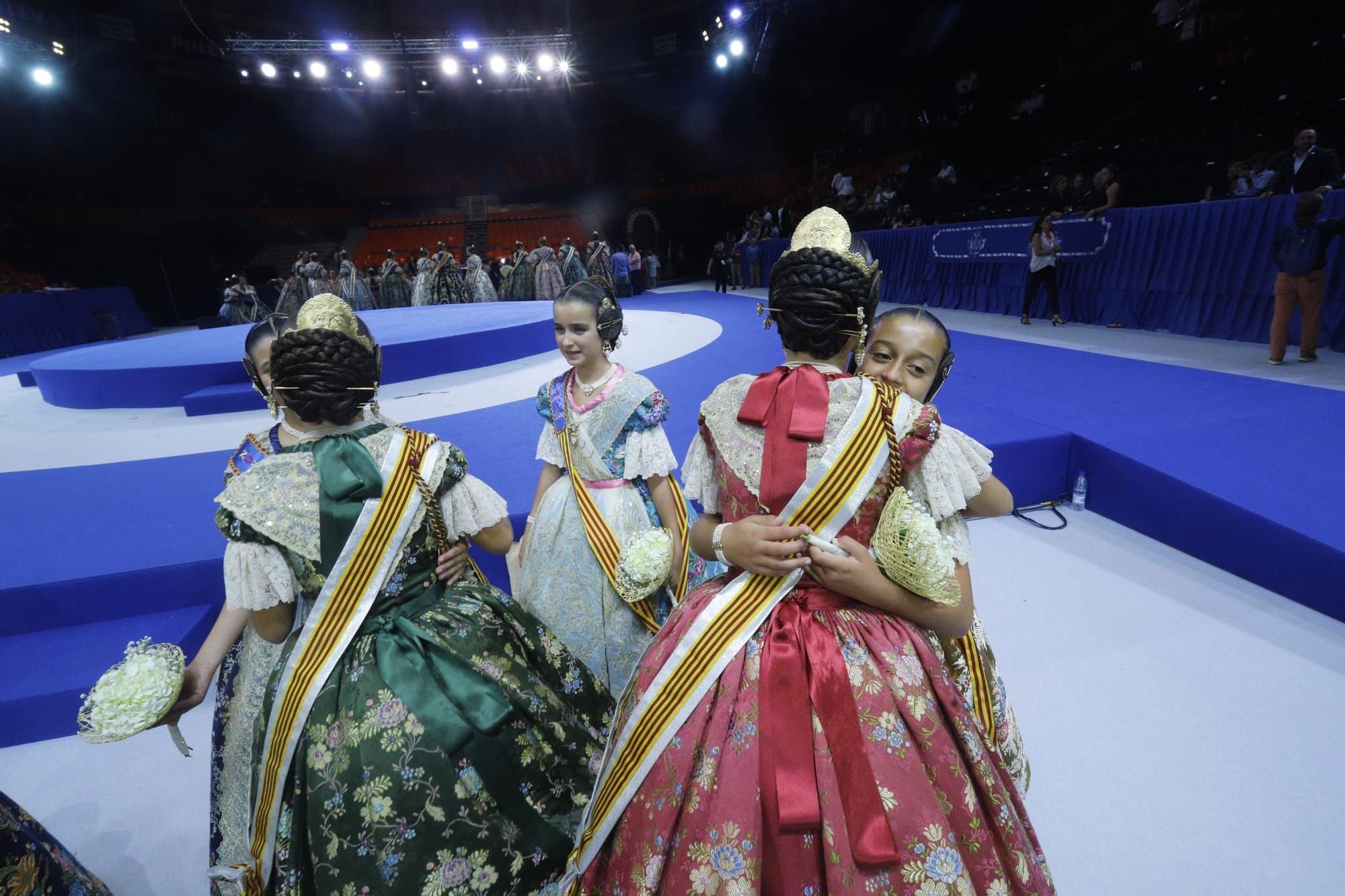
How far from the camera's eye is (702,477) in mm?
1127

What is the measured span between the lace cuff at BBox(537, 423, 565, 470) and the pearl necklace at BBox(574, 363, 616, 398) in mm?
157

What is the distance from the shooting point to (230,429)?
15.0 feet

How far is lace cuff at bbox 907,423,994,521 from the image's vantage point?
38.0 inches

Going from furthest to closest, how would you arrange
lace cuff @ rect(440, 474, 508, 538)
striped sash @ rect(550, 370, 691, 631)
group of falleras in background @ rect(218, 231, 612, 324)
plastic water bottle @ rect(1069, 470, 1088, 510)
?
1. group of falleras in background @ rect(218, 231, 612, 324)
2. plastic water bottle @ rect(1069, 470, 1088, 510)
3. striped sash @ rect(550, 370, 691, 631)
4. lace cuff @ rect(440, 474, 508, 538)

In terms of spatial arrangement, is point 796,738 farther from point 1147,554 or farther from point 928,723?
point 1147,554

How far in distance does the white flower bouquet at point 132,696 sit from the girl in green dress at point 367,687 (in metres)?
0.15

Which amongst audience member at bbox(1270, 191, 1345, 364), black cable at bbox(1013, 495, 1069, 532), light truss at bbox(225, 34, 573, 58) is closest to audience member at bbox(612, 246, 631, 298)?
light truss at bbox(225, 34, 573, 58)

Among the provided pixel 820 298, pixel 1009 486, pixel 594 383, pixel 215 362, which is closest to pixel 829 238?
pixel 820 298

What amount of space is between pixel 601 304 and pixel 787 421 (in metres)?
1.14

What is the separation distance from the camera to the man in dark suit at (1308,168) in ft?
16.0

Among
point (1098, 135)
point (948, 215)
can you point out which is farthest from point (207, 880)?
point (1098, 135)

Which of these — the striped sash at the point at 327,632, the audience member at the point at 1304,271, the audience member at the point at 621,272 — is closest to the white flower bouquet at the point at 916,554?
the striped sash at the point at 327,632

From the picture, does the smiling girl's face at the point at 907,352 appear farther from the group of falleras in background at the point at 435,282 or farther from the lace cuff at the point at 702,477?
the group of falleras in background at the point at 435,282

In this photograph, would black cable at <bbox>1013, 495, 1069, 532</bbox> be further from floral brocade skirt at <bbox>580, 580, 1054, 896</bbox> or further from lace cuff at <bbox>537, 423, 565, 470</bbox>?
floral brocade skirt at <bbox>580, 580, 1054, 896</bbox>
